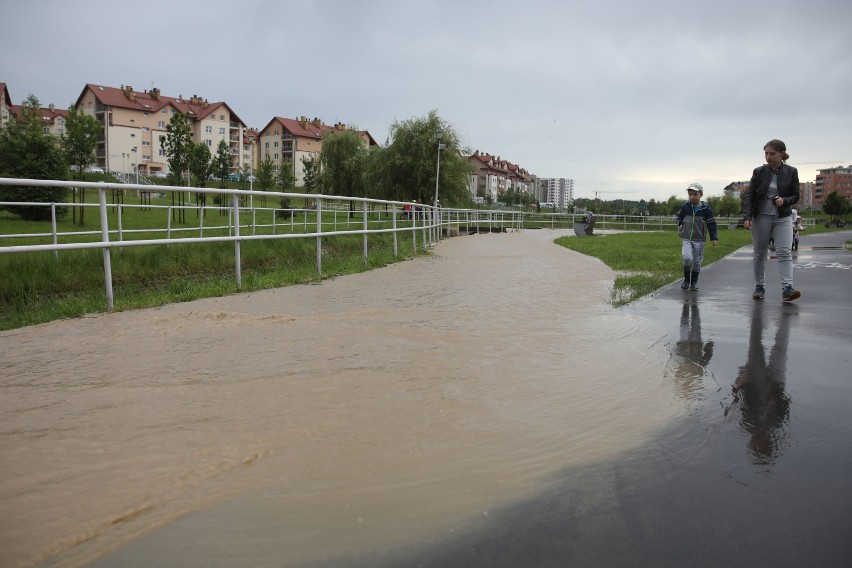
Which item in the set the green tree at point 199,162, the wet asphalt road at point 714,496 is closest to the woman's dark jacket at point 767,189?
the wet asphalt road at point 714,496

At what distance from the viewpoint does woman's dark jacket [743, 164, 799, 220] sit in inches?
310

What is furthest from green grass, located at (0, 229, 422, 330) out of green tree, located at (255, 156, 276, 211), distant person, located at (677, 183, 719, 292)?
green tree, located at (255, 156, 276, 211)

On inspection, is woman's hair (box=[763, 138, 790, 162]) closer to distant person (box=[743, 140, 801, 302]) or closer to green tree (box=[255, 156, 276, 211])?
distant person (box=[743, 140, 801, 302])

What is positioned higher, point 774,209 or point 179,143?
point 179,143

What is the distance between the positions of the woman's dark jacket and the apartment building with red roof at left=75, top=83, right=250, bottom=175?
3573 inches

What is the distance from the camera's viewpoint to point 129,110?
96.2m

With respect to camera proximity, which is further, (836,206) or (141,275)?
(836,206)

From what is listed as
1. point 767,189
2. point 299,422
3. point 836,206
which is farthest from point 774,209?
point 836,206

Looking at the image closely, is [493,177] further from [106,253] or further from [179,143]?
[106,253]

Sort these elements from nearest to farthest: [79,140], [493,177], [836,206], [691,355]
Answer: [691,355], [79,140], [836,206], [493,177]

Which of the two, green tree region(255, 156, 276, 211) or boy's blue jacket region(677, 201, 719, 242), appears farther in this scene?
green tree region(255, 156, 276, 211)

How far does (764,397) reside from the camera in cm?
387

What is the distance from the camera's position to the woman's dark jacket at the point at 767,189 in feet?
25.8

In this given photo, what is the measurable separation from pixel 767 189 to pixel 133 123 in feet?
338
